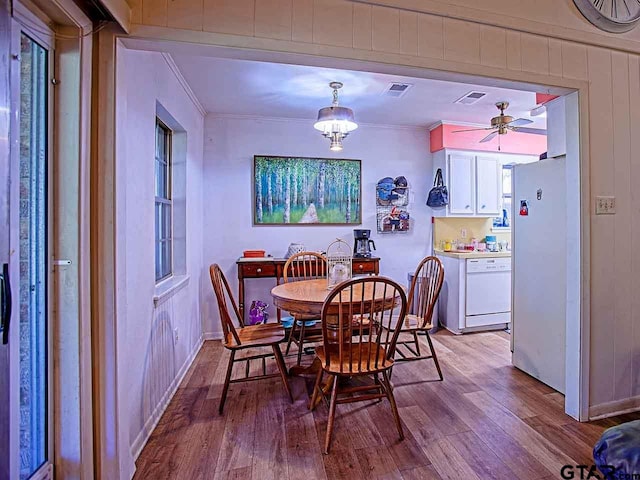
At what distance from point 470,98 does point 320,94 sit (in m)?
1.52

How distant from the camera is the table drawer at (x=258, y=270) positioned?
3.45m

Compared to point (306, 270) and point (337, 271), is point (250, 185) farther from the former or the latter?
point (337, 271)

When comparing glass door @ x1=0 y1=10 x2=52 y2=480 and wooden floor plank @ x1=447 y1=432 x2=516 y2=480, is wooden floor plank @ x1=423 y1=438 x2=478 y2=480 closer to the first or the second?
wooden floor plank @ x1=447 y1=432 x2=516 y2=480

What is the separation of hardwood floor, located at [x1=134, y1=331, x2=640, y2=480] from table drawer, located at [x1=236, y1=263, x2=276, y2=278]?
1.08m

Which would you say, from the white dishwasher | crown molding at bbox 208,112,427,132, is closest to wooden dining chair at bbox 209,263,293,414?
crown molding at bbox 208,112,427,132

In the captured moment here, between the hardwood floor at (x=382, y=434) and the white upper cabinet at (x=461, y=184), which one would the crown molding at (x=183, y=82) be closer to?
the hardwood floor at (x=382, y=434)

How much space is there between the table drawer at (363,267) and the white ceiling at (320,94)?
171 cm

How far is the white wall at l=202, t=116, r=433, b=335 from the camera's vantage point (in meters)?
3.74

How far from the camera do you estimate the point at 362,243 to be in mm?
3914

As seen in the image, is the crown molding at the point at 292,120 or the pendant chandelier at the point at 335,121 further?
the crown molding at the point at 292,120

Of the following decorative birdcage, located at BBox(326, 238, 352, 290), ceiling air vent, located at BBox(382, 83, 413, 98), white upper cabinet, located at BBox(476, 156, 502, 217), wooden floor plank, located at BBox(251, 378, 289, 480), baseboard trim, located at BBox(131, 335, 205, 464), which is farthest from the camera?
white upper cabinet, located at BBox(476, 156, 502, 217)

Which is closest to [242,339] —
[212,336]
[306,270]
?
[306,270]

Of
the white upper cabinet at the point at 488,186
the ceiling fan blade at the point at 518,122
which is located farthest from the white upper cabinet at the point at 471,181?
the ceiling fan blade at the point at 518,122

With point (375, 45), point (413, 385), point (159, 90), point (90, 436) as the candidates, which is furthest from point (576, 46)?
point (90, 436)
